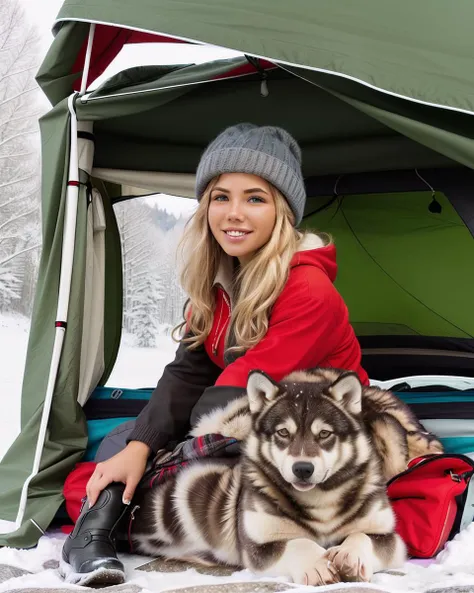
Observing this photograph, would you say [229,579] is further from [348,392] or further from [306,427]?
[348,392]

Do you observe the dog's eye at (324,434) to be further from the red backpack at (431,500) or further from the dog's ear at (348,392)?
the red backpack at (431,500)

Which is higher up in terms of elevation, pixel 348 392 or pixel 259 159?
pixel 259 159

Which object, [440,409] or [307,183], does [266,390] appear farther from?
[307,183]

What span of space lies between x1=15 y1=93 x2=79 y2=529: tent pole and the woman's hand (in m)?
0.66

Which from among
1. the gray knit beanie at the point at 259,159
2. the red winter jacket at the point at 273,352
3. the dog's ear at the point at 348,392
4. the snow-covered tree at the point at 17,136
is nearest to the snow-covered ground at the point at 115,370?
the red winter jacket at the point at 273,352

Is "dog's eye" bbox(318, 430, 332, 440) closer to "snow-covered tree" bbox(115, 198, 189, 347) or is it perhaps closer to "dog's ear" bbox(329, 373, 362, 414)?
"dog's ear" bbox(329, 373, 362, 414)

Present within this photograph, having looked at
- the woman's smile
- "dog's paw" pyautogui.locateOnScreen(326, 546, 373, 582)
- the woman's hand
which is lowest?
"dog's paw" pyautogui.locateOnScreen(326, 546, 373, 582)

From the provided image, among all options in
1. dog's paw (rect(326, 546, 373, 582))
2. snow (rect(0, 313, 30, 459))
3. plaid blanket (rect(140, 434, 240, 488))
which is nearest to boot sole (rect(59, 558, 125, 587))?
plaid blanket (rect(140, 434, 240, 488))

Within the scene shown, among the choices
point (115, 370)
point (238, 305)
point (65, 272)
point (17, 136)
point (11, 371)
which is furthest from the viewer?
point (17, 136)

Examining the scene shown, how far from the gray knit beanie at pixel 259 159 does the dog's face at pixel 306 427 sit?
0.83m

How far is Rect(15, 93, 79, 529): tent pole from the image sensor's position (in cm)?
296

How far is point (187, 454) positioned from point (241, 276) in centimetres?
71

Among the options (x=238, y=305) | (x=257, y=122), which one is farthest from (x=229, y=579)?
(x=257, y=122)

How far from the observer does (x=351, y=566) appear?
1.80m
